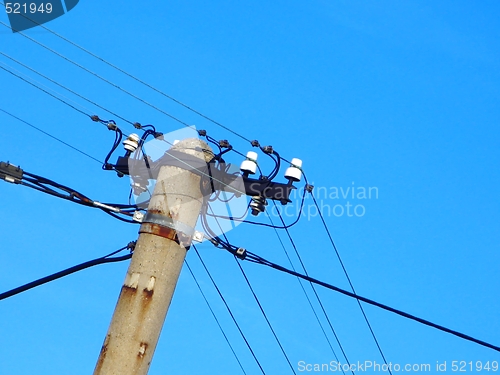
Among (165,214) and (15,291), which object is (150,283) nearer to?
(165,214)

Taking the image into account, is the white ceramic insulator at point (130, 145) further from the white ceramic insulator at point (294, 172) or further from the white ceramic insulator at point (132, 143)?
the white ceramic insulator at point (294, 172)

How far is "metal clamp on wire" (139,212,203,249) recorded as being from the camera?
8570 millimetres

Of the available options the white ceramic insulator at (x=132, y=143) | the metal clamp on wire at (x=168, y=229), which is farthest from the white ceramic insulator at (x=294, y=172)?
the white ceramic insulator at (x=132, y=143)

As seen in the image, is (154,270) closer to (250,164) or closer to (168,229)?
(168,229)

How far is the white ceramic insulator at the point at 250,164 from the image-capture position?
30.0 ft

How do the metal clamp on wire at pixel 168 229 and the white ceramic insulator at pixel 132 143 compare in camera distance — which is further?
the white ceramic insulator at pixel 132 143

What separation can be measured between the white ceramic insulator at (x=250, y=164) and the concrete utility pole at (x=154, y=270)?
17.9 inches

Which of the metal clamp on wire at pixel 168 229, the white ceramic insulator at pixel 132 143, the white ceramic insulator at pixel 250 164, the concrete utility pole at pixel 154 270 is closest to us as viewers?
the concrete utility pole at pixel 154 270

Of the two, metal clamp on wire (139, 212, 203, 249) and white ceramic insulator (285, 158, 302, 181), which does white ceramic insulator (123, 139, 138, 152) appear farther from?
white ceramic insulator (285, 158, 302, 181)

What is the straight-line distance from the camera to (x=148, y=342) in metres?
8.13

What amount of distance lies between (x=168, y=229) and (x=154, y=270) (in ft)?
1.58

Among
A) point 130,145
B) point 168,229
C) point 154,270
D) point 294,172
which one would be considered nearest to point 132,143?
point 130,145

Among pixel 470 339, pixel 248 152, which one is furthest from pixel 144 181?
pixel 470 339

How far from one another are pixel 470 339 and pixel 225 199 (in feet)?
11.2
